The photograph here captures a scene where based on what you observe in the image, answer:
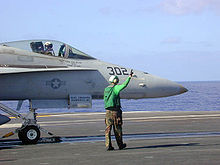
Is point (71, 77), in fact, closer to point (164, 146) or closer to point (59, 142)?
point (59, 142)

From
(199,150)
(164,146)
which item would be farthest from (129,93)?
(199,150)

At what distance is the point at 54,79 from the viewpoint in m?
14.9

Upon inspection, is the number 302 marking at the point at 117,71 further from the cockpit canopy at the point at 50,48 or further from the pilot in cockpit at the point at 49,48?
the pilot in cockpit at the point at 49,48

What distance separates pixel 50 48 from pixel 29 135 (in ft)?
10.4

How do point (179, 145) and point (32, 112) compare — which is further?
point (32, 112)

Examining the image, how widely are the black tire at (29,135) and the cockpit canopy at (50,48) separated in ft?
8.96

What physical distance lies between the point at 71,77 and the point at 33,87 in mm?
1333

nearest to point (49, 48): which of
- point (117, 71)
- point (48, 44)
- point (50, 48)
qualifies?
point (50, 48)

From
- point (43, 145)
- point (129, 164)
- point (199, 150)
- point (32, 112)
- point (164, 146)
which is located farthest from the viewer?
point (32, 112)

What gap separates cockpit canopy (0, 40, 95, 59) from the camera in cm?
1535

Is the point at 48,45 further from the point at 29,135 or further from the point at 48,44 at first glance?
Result: the point at 29,135

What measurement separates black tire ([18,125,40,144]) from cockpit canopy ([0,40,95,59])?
2.73m

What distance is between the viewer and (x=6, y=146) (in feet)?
45.8

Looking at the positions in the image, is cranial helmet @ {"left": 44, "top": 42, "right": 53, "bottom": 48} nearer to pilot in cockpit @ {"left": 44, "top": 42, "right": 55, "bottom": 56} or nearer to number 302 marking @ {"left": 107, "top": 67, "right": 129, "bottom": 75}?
pilot in cockpit @ {"left": 44, "top": 42, "right": 55, "bottom": 56}
